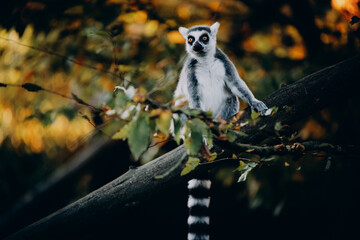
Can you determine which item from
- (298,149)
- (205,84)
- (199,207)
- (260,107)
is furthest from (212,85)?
(298,149)

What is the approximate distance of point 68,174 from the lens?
178 inches

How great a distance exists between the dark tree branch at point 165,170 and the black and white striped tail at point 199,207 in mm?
523

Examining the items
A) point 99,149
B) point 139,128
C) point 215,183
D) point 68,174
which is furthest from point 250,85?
point 68,174

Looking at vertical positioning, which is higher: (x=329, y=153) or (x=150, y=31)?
(x=150, y=31)

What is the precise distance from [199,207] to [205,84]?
99 centimetres

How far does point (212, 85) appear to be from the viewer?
2580 mm

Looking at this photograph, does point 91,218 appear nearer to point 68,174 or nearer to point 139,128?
point 139,128

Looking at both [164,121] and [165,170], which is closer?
[164,121]

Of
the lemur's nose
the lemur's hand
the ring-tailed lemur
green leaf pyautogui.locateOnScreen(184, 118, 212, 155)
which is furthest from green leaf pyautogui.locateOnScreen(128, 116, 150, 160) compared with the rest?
the lemur's nose

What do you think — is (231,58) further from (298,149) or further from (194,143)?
(194,143)

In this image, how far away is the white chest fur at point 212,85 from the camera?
256 centimetres

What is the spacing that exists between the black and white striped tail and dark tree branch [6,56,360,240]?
523 mm

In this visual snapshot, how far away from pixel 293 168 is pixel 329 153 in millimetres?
1658

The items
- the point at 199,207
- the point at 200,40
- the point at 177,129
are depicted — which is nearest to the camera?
the point at 177,129
